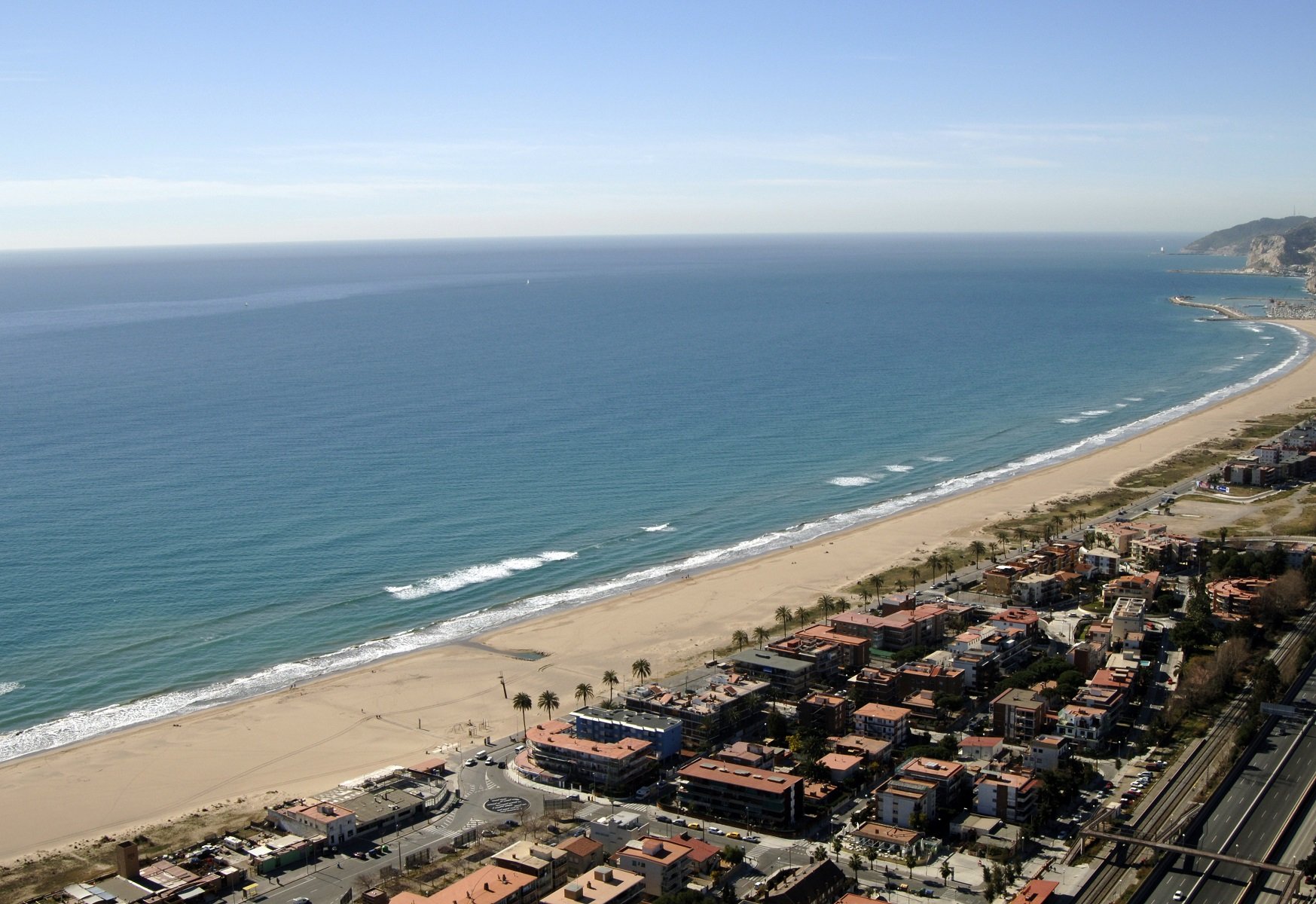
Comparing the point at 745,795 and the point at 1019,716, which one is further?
the point at 1019,716

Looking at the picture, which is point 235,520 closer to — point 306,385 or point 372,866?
point 372,866

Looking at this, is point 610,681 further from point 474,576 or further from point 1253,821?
point 1253,821

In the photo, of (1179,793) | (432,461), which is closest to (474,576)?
(432,461)

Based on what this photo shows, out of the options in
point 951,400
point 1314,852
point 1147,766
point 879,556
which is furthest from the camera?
point 951,400

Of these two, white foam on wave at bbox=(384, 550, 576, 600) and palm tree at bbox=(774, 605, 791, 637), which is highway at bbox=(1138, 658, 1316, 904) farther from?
white foam on wave at bbox=(384, 550, 576, 600)

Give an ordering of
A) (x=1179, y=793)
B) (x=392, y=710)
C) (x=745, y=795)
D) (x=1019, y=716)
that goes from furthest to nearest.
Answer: (x=392, y=710), (x=1019, y=716), (x=1179, y=793), (x=745, y=795)

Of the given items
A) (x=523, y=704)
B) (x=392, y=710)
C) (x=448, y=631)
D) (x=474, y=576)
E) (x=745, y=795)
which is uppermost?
(x=474, y=576)

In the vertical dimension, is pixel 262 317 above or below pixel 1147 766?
above

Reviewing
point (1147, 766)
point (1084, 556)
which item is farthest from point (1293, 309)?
point (1147, 766)
